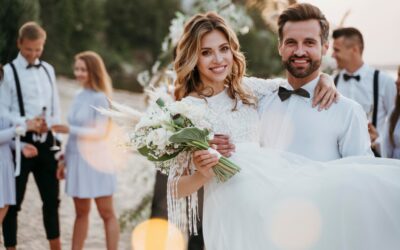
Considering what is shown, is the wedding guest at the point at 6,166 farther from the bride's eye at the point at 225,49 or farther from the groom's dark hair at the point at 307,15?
the groom's dark hair at the point at 307,15

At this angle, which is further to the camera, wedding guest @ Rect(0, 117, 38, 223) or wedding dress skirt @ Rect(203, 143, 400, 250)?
wedding guest @ Rect(0, 117, 38, 223)

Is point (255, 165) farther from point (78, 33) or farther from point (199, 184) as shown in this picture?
point (78, 33)

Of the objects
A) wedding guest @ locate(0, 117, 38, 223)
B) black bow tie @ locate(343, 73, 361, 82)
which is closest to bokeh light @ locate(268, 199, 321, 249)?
wedding guest @ locate(0, 117, 38, 223)

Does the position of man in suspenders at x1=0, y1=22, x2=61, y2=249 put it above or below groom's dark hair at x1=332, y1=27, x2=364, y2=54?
below

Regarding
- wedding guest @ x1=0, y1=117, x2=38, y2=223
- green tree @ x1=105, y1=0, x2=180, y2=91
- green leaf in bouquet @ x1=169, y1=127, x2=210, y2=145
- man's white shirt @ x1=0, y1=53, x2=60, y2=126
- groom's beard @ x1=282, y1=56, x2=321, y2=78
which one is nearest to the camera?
green leaf in bouquet @ x1=169, y1=127, x2=210, y2=145

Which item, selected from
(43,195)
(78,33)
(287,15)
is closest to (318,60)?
(287,15)

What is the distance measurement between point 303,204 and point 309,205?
3 cm

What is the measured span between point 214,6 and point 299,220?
4.48 m

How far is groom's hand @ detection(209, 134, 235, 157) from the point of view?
2812 millimetres

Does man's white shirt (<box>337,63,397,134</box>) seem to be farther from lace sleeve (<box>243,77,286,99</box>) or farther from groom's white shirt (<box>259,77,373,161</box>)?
groom's white shirt (<box>259,77,373,161</box>)

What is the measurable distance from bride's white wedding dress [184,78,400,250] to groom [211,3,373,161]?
0.19m

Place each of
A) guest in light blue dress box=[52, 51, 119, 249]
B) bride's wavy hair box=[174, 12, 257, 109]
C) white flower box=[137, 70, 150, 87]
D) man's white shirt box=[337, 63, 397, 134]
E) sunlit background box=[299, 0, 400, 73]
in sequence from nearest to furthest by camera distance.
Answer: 1. bride's wavy hair box=[174, 12, 257, 109]
2. guest in light blue dress box=[52, 51, 119, 249]
3. man's white shirt box=[337, 63, 397, 134]
4. sunlit background box=[299, 0, 400, 73]
5. white flower box=[137, 70, 150, 87]

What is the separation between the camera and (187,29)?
3262 mm

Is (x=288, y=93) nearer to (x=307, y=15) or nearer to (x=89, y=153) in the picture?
(x=307, y=15)
